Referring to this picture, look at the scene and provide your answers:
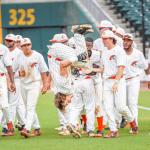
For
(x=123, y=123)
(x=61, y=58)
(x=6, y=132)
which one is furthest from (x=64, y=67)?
(x=123, y=123)

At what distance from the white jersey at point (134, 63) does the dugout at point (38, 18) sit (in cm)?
2042

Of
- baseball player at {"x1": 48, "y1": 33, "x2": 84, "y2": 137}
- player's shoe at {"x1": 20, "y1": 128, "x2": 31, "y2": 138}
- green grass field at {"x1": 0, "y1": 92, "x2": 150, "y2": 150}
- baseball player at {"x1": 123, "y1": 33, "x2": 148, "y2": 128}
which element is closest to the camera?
green grass field at {"x1": 0, "y1": 92, "x2": 150, "y2": 150}

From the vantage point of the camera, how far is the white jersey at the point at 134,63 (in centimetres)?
1593

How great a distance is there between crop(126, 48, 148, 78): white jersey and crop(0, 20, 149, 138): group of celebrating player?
4 centimetres

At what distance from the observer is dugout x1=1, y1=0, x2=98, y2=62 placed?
36531 millimetres

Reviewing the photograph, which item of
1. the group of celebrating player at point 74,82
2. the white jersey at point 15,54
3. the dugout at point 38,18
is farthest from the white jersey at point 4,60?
the dugout at point 38,18

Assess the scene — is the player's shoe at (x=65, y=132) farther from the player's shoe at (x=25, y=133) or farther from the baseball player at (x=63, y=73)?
the player's shoe at (x=25, y=133)

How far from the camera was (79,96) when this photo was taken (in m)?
14.9

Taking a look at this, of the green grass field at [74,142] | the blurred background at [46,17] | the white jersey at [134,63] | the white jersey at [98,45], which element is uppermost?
the blurred background at [46,17]

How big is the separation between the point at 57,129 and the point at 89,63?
207 cm

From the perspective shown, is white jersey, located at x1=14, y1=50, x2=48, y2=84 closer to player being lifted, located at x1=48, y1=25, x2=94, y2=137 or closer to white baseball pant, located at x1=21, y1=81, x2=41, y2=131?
white baseball pant, located at x1=21, y1=81, x2=41, y2=131

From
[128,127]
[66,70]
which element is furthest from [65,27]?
[66,70]

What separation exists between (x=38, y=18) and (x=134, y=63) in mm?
21142

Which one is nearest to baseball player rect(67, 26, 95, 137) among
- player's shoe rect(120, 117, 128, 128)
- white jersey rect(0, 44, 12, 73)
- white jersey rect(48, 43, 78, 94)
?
white jersey rect(48, 43, 78, 94)
